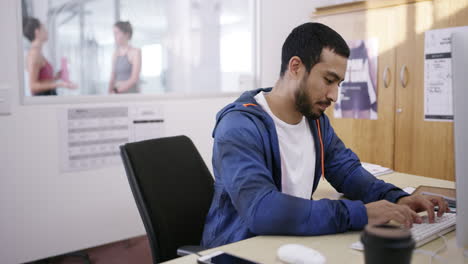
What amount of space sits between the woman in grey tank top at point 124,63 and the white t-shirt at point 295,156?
1769mm

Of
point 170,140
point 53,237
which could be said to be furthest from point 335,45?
point 53,237

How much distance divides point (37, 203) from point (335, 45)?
2099 millimetres

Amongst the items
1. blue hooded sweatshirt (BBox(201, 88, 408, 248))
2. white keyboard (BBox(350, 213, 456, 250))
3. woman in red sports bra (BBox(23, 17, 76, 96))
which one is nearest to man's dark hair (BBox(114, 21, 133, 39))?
woman in red sports bra (BBox(23, 17, 76, 96))

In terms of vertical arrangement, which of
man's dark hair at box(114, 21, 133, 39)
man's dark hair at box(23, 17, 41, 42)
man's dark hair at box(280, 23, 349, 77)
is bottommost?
man's dark hair at box(280, 23, 349, 77)

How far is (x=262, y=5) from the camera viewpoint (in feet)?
12.4

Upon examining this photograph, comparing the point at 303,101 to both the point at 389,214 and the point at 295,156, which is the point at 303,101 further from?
the point at 389,214

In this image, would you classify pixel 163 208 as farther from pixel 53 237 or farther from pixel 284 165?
pixel 53 237

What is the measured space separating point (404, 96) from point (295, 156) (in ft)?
5.63

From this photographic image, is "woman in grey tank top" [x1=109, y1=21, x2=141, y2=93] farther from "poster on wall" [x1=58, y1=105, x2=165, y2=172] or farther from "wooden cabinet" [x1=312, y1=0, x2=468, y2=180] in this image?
"wooden cabinet" [x1=312, y1=0, x2=468, y2=180]

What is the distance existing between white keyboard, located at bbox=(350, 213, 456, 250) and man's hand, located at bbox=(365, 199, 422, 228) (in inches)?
1.1

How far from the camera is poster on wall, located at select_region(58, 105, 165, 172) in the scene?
2799 millimetres

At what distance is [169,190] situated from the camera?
1470 millimetres

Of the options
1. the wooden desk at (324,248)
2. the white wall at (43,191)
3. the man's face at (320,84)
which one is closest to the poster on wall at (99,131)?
the white wall at (43,191)

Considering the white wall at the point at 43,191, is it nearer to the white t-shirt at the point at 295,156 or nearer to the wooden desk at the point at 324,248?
the white t-shirt at the point at 295,156
